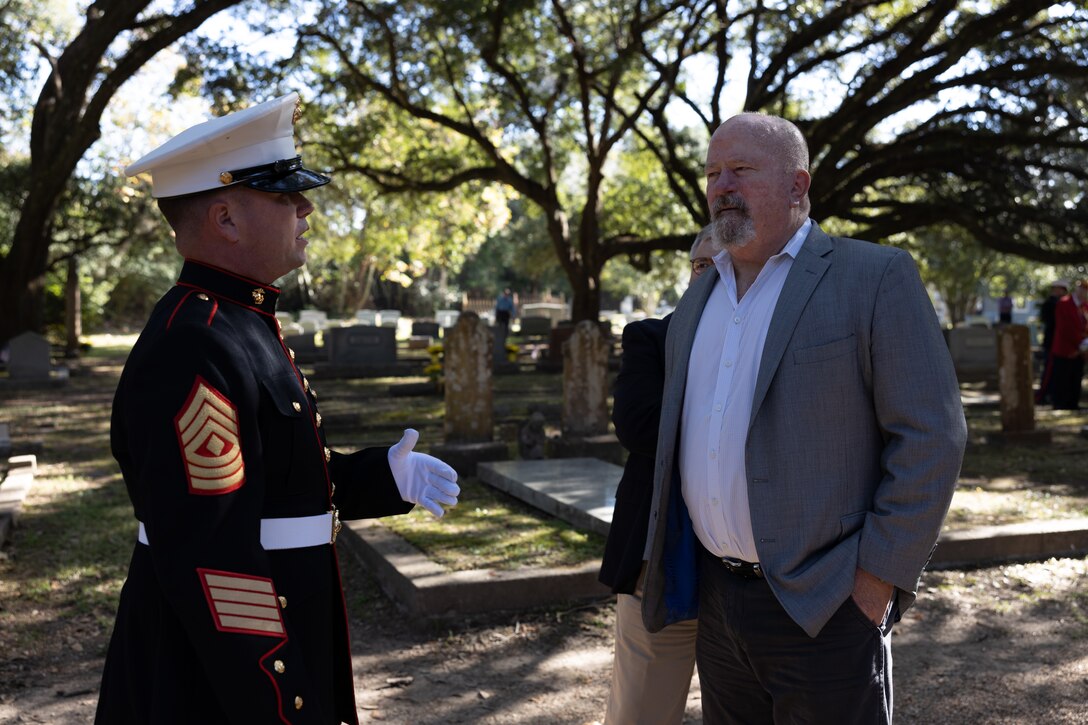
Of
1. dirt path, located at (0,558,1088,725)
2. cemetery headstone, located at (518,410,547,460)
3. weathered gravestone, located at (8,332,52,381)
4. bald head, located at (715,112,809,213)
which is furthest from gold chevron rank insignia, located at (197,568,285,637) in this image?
weathered gravestone, located at (8,332,52,381)

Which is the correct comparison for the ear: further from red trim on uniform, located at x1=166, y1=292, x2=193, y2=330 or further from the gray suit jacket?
red trim on uniform, located at x1=166, y1=292, x2=193, y2=330

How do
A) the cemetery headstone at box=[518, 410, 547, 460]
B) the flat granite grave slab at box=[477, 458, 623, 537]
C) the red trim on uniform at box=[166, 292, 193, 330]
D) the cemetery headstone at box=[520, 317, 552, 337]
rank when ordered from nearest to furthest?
the red trim on uniform at box=[166, 292, 193, 330] < the flat granite grave slab at box=[477, 458, 623, 537] < the cemetery headstone at box=[518, 410, 547, 460] < the cemetery headstone at box=[520, 317, 552, 337]

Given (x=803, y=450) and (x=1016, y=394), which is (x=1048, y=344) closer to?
(x=1016, y=394)

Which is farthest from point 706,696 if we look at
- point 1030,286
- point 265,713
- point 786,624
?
point 1030,286

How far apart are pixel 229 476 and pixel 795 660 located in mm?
1390

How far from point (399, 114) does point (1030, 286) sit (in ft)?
118

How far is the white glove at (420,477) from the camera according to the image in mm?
2648

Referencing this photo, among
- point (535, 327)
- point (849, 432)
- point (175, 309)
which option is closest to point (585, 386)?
point (849, 432)

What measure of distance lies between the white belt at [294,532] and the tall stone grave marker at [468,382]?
7588 mm

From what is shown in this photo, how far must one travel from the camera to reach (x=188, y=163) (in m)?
2.37

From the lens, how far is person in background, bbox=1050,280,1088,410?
49.2 feet

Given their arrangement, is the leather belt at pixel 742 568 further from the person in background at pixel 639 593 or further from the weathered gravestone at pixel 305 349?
the weathered gravestone at pixel 305 349

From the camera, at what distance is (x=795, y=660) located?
8.34 ft

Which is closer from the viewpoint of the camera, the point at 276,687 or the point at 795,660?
the point at 276,687
